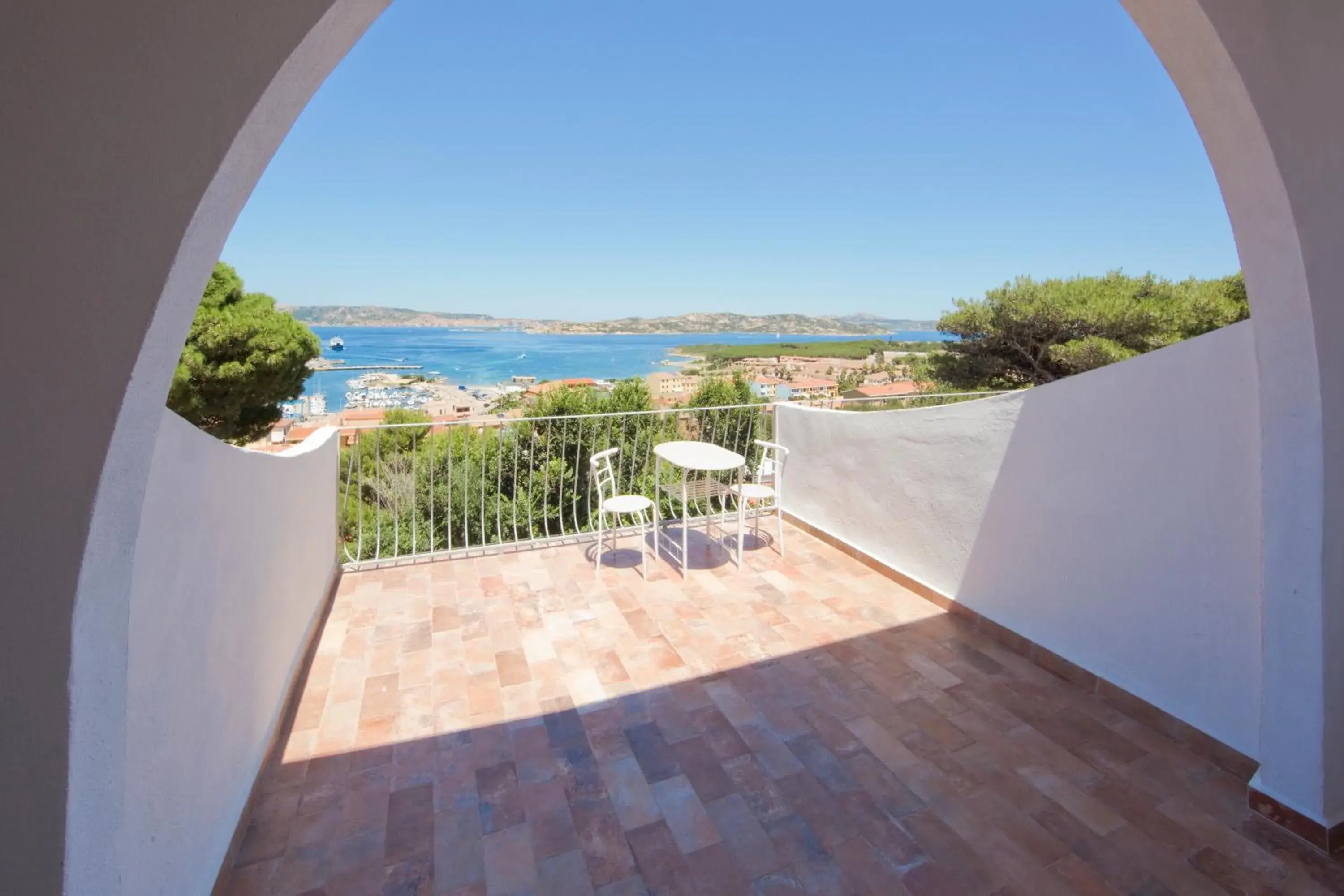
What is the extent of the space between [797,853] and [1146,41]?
271 centimetres

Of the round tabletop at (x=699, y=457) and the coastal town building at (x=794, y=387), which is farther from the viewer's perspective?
the coastal town building at (x=794, y=387)

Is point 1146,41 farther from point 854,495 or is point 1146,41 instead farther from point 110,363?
point 854,495

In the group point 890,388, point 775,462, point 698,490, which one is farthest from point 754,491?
point 890,388

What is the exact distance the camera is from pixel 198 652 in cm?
158

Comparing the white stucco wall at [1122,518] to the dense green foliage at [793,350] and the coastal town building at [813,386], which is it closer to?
the coastal town building at [813,386]

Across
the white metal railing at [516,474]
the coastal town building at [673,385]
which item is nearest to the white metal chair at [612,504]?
the white metal railing at [516,474]

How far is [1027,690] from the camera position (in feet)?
8.99

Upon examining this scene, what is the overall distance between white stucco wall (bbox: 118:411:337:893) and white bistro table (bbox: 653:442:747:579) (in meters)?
2.28

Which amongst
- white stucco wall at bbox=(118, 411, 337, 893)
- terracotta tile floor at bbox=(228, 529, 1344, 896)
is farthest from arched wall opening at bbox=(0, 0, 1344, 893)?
terracotta tile floor at bbox=(228, 529, 1344, 896)

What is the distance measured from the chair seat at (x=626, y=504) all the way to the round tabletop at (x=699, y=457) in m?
0.34

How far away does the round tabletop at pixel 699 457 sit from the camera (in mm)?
3910

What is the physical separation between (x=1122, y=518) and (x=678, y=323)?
49.7 metres

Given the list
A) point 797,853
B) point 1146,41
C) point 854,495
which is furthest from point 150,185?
point 854,495

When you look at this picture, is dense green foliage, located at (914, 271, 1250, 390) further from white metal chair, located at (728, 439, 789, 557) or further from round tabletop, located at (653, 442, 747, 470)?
round tabletop, located at (653, 442, 747, 470)
